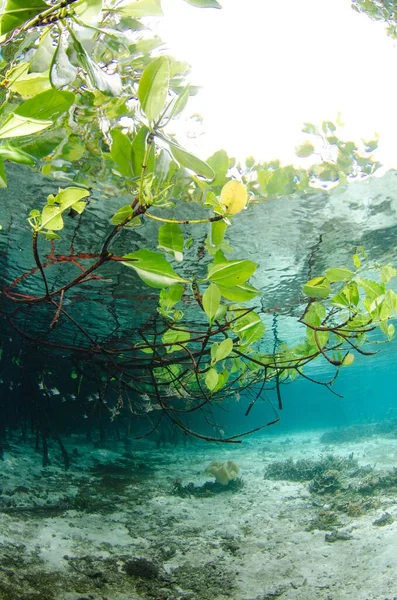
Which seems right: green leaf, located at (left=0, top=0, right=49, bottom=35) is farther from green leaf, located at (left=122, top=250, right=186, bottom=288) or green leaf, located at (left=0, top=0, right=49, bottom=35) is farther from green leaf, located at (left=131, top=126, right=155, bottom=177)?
green leaf, located at (left=122, top=250, right=186, bottom=288)

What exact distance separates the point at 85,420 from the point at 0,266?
11690 millimetres

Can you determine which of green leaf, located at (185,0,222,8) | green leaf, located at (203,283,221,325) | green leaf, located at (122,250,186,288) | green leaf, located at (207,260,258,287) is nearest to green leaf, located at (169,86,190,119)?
green leaf, located at (185,0,222,8)

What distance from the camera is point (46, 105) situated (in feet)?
3.88

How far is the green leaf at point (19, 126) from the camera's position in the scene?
3.41 feet

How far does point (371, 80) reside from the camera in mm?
4871

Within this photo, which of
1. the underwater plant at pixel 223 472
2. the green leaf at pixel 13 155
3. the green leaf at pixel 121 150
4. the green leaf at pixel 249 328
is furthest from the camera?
the underwater plant at pixel 223 472

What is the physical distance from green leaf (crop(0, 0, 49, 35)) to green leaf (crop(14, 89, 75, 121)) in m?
0.23

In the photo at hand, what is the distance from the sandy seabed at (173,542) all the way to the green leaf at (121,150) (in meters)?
3.60

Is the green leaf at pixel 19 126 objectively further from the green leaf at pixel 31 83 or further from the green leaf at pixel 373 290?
the green leaf at pixel 373 290

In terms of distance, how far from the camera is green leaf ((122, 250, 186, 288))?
187 centimetres

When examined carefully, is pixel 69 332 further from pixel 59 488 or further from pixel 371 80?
pixel 371 80

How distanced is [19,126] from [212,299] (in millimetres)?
1536

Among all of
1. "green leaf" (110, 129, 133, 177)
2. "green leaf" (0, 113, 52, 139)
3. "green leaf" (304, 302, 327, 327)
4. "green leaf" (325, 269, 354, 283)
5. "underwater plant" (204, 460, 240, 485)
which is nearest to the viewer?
"green leaf" (0, 113, 52, 139)

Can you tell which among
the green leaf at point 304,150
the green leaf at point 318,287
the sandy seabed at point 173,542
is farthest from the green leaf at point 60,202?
the green leaf at point 304,150
